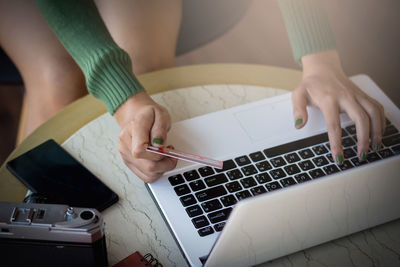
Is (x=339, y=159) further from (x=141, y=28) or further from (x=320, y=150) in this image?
(x=141, y=28)

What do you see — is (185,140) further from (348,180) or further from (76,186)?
(348,180)

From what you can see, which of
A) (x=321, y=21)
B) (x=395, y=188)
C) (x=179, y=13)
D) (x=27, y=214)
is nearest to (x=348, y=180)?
(x=395, y=188)

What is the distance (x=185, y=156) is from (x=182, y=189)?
74 millimetres

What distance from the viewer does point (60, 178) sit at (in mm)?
690

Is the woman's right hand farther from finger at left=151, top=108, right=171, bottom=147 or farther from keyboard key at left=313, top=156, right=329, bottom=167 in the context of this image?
keyboard key at left=313, top=156, right=329, bottom=167

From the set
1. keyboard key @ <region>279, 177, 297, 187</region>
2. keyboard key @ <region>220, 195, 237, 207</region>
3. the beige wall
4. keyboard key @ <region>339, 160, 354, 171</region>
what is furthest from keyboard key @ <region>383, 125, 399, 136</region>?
the beige wall

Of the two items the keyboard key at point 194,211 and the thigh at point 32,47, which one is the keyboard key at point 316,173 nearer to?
the keyboard key at point 194,211

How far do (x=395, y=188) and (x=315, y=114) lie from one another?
10.2 inches

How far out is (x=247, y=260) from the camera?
0.56 metres

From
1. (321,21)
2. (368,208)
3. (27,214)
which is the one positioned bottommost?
(368,208)

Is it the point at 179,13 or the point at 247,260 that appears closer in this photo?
the point at 247,260

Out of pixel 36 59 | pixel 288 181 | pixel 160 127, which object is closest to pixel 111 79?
pixel 160 127

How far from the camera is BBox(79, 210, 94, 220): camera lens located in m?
0.49

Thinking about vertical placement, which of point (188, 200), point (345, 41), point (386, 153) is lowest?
point (345, 41)
